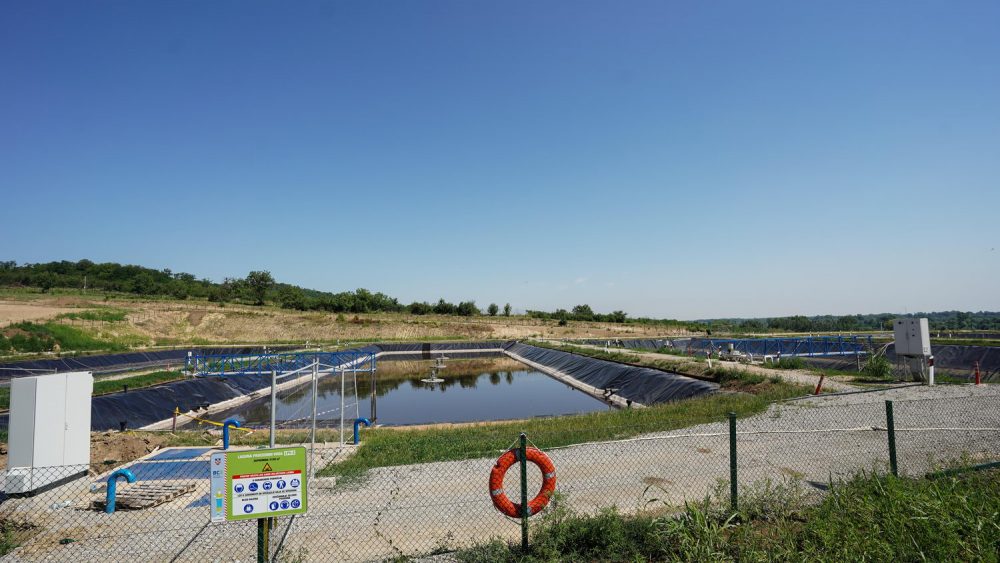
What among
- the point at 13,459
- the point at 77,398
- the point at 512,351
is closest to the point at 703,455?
the point at 77,398

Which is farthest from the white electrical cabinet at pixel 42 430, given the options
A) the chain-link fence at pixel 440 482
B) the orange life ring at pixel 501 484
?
the orange life ring at pixel 501 484

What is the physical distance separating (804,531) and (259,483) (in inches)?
227

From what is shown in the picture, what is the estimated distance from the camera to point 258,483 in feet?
15.8

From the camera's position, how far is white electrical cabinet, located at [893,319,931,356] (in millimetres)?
17172

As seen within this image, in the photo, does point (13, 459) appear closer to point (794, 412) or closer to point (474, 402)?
point (794, 412)

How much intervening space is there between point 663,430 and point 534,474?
4491mm

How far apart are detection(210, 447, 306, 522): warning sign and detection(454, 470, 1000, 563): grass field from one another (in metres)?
2.23

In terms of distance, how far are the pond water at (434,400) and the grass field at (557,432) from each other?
18.3ft

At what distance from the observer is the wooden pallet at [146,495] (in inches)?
324

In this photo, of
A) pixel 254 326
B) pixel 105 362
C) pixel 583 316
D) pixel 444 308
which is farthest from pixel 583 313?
pixel 105 362

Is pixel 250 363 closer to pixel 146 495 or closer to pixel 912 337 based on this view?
pixel 146 495

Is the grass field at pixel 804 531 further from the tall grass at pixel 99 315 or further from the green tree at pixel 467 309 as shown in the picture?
the green tree at pixel 467 309

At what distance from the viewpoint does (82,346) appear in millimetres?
40031

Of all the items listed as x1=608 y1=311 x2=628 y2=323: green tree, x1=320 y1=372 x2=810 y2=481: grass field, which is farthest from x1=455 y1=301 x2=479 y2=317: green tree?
x1=320 y1=372 x2=810 y2=481: grass field
